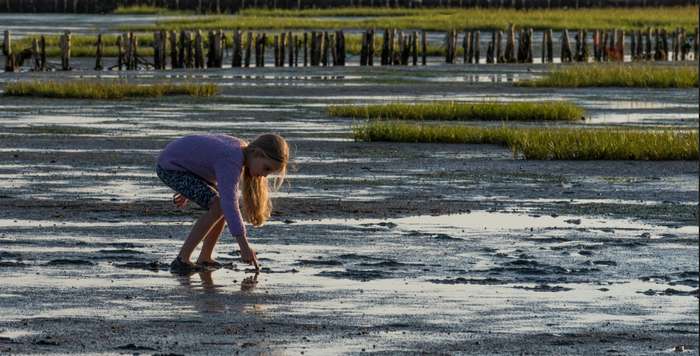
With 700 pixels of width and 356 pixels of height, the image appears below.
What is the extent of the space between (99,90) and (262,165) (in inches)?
1021

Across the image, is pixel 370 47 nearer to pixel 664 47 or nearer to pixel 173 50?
pixel 173 50

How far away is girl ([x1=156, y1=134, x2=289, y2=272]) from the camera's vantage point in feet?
39.4

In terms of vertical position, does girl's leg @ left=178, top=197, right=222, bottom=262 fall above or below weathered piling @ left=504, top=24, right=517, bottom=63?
above

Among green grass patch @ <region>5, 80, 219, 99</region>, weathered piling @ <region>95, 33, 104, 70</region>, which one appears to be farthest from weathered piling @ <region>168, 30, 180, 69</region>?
green grass patch @ <region>5, 80, 219, 99</region>

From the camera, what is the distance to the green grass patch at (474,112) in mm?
32219

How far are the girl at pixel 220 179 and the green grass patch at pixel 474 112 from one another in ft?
61.8

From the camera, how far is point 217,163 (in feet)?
40.3

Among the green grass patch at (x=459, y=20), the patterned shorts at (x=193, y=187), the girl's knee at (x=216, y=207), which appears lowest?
the green grass patch at (x=459, y=20)

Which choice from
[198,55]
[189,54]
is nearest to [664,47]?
[198,55]

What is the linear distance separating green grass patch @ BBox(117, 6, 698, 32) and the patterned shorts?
72.5 meters

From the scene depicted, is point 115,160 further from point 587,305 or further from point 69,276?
point 587,305

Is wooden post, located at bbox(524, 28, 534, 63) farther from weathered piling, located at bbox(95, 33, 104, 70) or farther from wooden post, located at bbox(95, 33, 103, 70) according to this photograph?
wooden post, located at bbox(95, 33, 103, 70)

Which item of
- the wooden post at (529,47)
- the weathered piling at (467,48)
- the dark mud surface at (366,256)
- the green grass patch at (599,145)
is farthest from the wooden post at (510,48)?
the green grass patch at (599,145)

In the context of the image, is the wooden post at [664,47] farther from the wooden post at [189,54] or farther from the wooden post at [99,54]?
the wooden post at [99,54]
